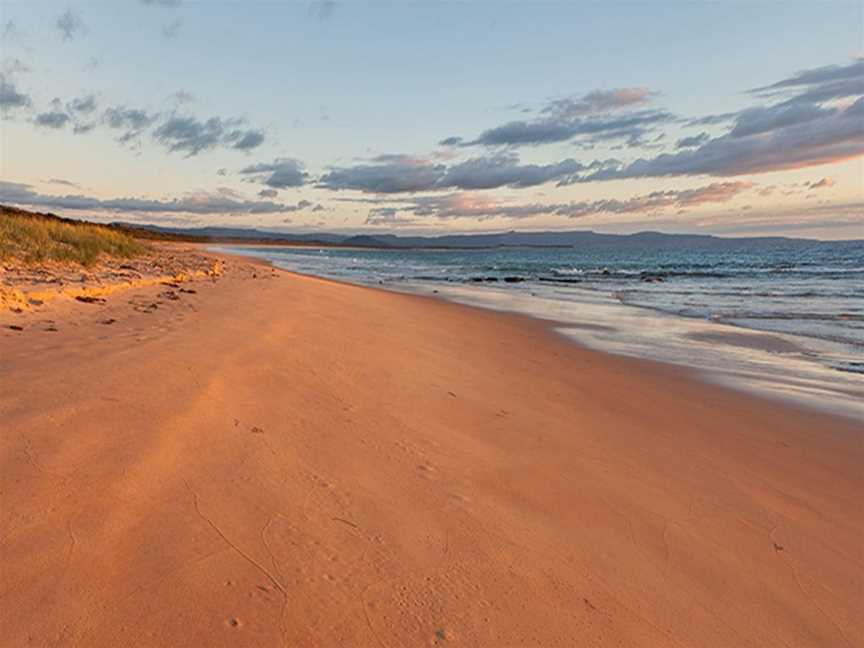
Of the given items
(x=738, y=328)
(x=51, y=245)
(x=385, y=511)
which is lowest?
(x=738, y=328)

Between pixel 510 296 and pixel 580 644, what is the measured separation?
2128cm

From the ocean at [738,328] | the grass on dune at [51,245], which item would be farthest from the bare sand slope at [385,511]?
the grass on dune at [51,245]

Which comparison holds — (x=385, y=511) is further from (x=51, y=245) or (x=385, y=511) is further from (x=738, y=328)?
(x=51, y=245)

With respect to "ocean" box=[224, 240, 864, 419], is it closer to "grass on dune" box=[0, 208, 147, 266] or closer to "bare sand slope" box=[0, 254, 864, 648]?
"bare sand slope" box=[0, 254, 864, 648]

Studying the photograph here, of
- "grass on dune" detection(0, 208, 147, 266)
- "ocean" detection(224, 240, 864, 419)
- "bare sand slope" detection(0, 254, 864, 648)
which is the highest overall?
"grass on dune" detection(0, 208, 147, 266)

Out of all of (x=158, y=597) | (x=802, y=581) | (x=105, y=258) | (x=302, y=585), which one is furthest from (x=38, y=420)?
(x=105, y=258)

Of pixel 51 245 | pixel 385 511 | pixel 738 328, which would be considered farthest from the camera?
pixel 51 245

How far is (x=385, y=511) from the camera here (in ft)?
10.2

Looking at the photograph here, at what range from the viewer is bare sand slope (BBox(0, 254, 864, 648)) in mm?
2281

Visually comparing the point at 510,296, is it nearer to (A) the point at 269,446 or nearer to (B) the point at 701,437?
(B) the point at 701,437

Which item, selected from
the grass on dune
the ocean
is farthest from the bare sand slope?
the grass on dune

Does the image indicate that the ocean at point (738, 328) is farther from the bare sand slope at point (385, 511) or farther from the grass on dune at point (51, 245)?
the grass on dune at point (51, 245)

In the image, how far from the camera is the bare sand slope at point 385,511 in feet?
7.48

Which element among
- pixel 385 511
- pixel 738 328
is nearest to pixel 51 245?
pixel 385 511
